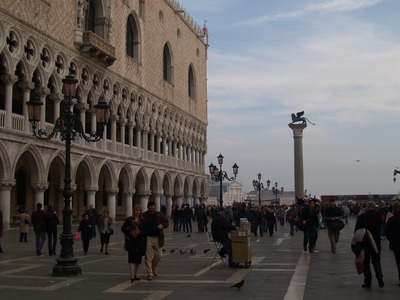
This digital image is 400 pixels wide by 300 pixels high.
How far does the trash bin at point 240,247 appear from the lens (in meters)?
10.9

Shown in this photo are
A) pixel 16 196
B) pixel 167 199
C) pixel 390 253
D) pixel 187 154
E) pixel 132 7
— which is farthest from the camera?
pixel 187 154

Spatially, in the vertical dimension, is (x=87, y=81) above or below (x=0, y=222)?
above

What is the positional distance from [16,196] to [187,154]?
22941mm

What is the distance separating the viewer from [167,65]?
43.7 metres

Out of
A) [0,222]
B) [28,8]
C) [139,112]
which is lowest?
[0,222]

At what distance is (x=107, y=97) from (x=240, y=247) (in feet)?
71.3

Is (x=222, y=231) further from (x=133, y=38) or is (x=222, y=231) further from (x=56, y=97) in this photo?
(x=133, y=38)

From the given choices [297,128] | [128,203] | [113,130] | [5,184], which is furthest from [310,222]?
[128,203]

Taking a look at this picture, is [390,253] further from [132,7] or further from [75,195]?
[132,7]

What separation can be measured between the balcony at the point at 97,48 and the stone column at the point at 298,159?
12175 mm

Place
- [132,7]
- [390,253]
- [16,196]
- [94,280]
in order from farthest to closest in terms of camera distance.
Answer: [132,7] < [16,196] < [390,253] < [94,280]

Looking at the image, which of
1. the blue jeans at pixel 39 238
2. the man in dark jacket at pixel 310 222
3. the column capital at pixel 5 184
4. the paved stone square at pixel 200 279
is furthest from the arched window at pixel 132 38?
the man in dark jacket at pixel 310 222

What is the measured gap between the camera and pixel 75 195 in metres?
33.0

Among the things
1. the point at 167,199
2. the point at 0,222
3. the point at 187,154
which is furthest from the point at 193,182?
the point at 0,222
